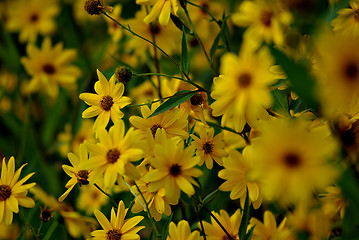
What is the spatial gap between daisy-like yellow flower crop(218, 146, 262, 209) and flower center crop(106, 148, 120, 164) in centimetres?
19

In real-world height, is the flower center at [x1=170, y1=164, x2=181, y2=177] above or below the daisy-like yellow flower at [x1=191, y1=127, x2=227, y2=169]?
above

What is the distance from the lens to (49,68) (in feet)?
5.89

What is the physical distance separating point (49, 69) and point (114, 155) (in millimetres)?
1184

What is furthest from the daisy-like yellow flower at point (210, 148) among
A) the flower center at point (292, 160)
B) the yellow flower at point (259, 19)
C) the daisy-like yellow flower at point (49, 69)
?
the daisy-like yellow flower at point (49, 69)

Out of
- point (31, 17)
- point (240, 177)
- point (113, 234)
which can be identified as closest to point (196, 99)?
point (240, 177)

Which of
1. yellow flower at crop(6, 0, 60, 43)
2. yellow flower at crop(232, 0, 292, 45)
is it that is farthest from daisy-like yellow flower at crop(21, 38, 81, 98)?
yellow flower at crop(232, 0, 292, 45)

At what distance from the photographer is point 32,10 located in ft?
6.74

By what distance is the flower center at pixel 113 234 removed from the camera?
0.82 metres

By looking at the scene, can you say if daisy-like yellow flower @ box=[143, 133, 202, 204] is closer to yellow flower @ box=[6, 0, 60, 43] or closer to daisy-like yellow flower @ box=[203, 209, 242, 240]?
daisy-like yellow flower @ box=[203, 209, 242, 240]

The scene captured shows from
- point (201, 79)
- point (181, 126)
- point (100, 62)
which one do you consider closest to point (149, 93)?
point (201, 79)

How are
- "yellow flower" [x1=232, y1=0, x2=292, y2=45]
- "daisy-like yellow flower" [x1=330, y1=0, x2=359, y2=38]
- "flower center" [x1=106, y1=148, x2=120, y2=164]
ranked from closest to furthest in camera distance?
"flower center" [x1=106, y1=148, x2=120, y2=164], "daisy-like yellow flower" [x1=330, y1=0, x2=359, y2=38], "yellow flower" [x1=232, y1=0, x2=292, y2=45]

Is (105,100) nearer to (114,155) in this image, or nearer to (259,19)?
(114,155)

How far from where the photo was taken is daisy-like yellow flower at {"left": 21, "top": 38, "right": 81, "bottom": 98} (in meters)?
1.73

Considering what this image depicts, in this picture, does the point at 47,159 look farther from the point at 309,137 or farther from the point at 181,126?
the point at 309,137
